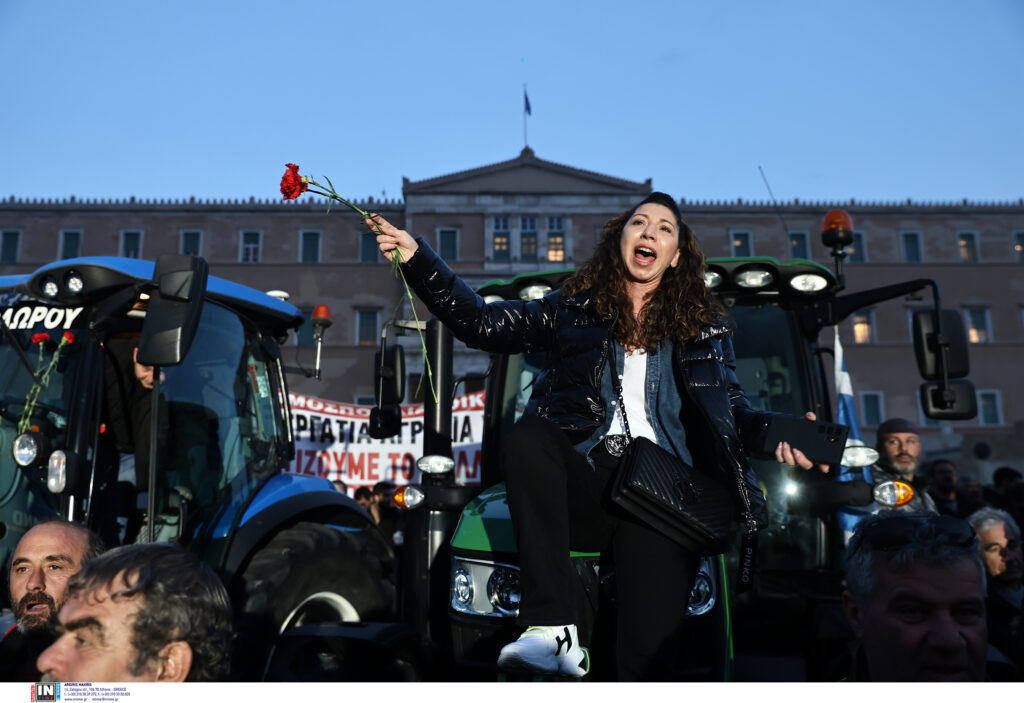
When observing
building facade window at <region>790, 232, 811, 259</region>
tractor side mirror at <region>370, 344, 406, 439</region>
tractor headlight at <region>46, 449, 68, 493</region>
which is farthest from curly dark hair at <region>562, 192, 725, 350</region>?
building facade window at <region>790, 232, 811, 259</region>

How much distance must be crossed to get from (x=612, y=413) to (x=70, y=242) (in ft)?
143

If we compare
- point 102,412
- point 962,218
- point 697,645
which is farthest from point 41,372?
point 962,218

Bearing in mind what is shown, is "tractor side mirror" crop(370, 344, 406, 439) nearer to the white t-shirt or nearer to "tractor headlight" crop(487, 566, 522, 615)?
"tractor headlight" crop(487, 566, 522, 615)

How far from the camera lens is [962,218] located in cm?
4272

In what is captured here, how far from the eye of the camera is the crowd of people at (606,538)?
1.78m

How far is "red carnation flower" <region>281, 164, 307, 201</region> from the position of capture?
2629mm

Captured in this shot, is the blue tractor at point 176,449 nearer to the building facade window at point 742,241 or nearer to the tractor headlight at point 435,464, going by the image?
the tractor headlight at point 435,464

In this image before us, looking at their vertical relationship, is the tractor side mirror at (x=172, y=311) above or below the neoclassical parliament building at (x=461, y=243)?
below

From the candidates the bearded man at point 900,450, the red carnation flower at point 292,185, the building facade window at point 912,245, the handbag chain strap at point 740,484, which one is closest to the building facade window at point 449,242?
the building facade window at point 912,245

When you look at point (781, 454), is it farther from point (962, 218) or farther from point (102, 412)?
point (962, 218)

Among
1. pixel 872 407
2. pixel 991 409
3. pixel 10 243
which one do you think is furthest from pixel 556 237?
pixel 10 243

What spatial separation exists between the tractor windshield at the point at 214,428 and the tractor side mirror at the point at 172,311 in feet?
2.56

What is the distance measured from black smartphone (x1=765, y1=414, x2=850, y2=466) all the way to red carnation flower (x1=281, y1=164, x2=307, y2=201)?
5.45ft
